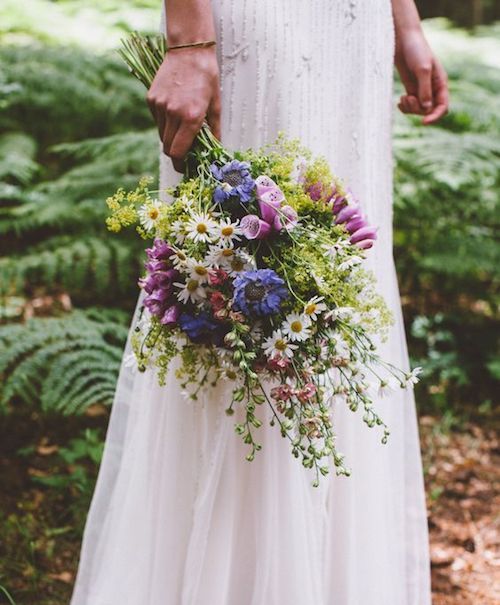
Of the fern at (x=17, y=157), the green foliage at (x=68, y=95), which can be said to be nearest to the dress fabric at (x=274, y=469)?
the fern at (x=17, y=157)

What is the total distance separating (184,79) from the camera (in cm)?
126

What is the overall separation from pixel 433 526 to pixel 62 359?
1.35m

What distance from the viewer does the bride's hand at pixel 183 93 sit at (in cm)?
125

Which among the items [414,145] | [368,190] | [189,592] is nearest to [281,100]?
[368,190]

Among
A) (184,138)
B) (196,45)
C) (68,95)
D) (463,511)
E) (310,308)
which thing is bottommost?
(310,308)

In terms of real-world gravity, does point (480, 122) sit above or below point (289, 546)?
above

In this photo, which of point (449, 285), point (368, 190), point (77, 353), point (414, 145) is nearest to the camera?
point (368, 190)

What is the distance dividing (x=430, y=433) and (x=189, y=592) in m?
1.68

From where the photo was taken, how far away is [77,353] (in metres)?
2.27

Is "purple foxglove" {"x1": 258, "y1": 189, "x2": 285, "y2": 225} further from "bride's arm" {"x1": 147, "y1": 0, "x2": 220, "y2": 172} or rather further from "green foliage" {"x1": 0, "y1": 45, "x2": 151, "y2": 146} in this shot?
"green foliage" {"x1": 0, "y1": 45, "x2": 151, "y2": 146}

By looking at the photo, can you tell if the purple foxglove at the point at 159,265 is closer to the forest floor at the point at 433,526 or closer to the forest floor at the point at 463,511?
the forest floor at the point at 433,526

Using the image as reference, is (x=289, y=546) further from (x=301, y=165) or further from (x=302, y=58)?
(x=302, y=58)

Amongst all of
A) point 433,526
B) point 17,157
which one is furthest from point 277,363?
point 17,157

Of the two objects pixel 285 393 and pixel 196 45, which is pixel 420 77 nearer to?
pixel 196 45
